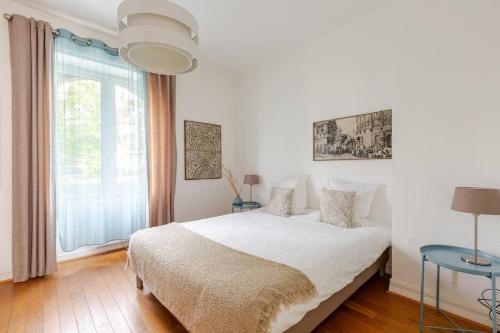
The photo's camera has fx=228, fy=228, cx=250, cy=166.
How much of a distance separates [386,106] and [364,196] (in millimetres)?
1006

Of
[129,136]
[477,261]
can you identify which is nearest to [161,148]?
[129,136]

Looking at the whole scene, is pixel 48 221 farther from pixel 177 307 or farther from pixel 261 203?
pixel 261 203

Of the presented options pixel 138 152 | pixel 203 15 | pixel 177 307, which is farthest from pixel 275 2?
pixel 177 307

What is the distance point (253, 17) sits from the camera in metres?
2.64

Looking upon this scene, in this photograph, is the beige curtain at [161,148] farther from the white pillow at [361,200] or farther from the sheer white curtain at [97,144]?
the white pillow at [361,200]

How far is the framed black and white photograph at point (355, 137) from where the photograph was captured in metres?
2.48

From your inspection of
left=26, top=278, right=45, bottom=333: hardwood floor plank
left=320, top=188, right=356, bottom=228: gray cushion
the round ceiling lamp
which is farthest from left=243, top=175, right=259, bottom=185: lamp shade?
left=26, top=278, right=45, bottom=333: hardwood floor plank

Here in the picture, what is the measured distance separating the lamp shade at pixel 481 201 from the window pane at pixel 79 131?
11.8 feet

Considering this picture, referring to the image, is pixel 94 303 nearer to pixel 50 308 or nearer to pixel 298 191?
pixel 50 308

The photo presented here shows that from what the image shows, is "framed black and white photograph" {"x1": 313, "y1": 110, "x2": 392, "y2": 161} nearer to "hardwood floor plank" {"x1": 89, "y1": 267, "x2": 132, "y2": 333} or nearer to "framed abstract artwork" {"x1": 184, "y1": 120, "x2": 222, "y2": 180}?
"framed abstract artwork" {"x1": 184, "y1": 120, "x2": 222, "y2": 180}

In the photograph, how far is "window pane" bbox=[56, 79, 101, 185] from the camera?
2.61 m

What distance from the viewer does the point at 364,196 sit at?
2.52 m

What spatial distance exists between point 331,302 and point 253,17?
2.95 m

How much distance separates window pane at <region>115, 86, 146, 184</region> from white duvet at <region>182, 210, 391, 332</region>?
4.15 feet
